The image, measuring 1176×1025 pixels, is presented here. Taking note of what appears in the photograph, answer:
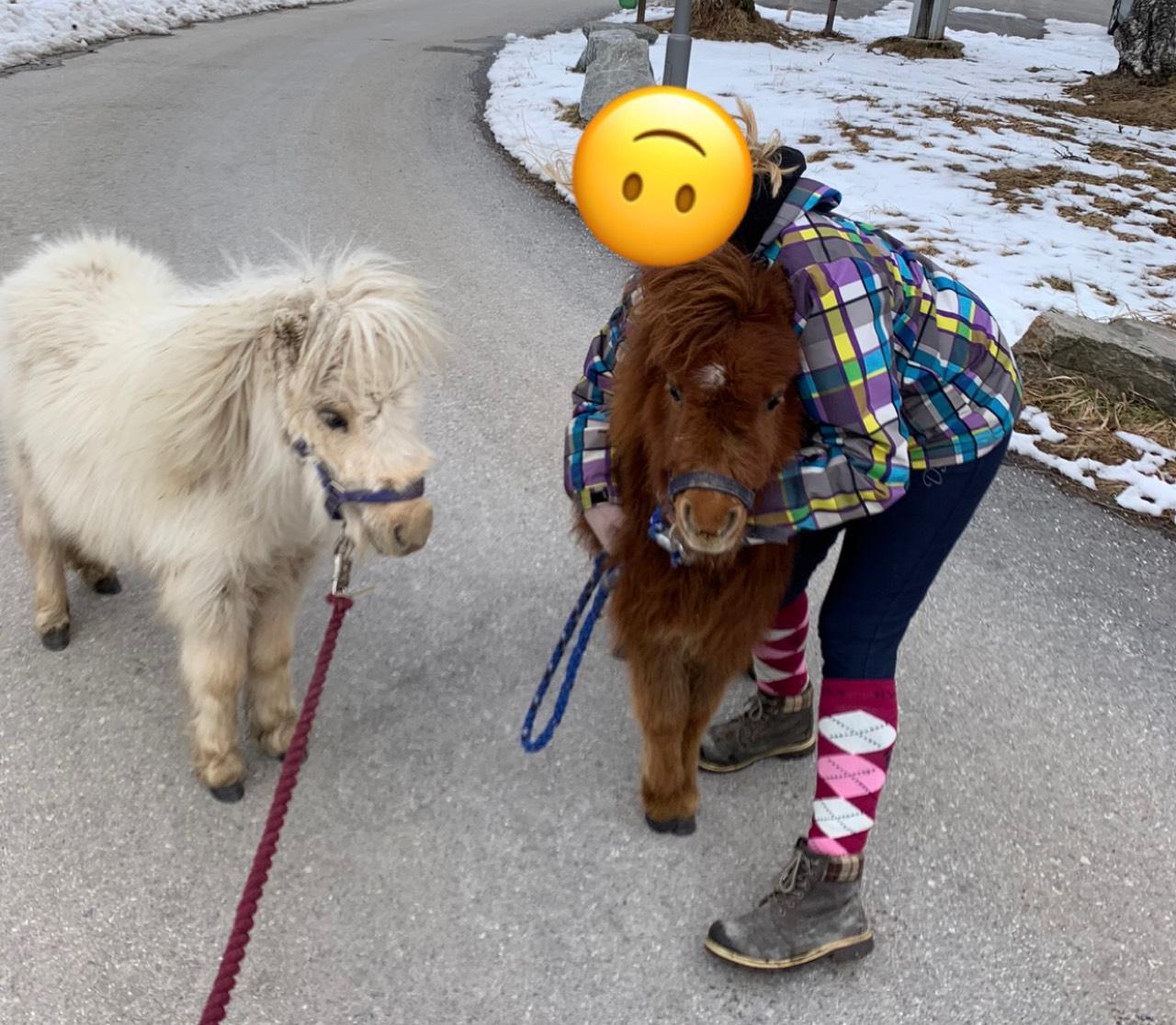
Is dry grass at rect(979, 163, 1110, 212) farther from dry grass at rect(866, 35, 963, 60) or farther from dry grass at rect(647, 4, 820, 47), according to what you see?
dry grass at rect(647, 4, 820, 47)

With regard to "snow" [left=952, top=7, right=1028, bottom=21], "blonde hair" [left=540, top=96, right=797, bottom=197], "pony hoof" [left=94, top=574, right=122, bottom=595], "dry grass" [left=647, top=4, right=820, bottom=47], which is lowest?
"pony hoof" [left=94, top=574, right=122, bottom=595]

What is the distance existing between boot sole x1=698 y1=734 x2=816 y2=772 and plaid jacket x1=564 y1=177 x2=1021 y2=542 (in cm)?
112

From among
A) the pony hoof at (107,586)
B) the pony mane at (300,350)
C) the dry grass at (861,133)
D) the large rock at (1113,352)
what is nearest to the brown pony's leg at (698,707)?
the pony mane at (300,350)

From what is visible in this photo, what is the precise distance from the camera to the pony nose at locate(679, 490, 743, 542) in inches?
67.1

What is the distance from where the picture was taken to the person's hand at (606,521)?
7.02 ft

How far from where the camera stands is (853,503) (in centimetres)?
183

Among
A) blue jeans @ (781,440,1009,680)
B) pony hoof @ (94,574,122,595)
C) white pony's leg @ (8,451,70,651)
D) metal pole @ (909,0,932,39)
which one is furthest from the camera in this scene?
metal pole @ (909,0,932,39)

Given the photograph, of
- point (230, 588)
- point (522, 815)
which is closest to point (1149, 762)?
point (522, 815)

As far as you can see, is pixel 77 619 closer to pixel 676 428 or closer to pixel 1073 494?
pixel 676 428

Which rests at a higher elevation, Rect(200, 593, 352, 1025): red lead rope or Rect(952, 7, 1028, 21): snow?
Rect(200, 593, 352, 1025): red lead rope

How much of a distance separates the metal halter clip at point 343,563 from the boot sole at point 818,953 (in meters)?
1.21

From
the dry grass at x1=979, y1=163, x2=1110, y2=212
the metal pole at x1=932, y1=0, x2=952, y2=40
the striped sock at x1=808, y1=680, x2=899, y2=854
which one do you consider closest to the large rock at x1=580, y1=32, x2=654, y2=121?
the dry grass at x1=979, y1=163, x2=1110, y2=212

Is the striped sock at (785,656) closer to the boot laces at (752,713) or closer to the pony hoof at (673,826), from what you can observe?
the boot laces at (752,713)

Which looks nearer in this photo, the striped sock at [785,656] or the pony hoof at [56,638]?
the striped sock at [785,656]
